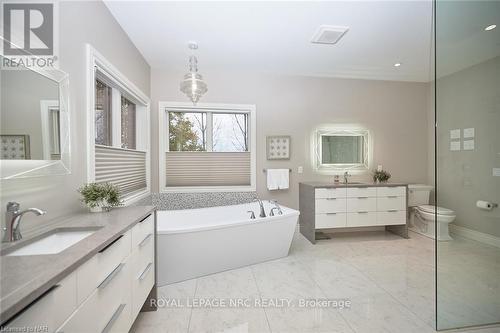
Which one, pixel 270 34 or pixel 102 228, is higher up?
pixel 270 34

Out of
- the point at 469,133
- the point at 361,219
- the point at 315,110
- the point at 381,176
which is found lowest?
the point at 361,219

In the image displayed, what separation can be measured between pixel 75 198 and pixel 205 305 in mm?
1335

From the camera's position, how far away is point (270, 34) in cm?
262

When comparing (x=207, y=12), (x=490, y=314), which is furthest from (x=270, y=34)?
(x=490, y=314)

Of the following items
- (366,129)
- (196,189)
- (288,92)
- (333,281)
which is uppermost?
(288,92)

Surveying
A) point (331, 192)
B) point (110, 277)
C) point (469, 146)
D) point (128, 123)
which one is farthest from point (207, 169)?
point (469, 146)

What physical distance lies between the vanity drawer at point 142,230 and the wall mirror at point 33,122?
601 mm

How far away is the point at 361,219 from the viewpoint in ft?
11.5

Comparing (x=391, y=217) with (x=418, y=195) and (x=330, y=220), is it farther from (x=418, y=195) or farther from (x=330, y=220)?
(x=330, y=220)

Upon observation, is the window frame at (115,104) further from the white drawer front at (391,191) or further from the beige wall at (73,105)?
the white drawer front at (391,191)

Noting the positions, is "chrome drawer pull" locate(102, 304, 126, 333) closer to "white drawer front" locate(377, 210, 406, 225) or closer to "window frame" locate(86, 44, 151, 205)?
"window frame" locate(86, 44, 151, 205)

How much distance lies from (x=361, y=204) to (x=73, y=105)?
3629 mm

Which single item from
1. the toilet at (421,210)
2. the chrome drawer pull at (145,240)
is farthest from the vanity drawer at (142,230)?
the toilet at (421,210)

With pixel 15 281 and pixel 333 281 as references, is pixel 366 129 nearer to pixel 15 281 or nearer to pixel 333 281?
pixel 333 281
